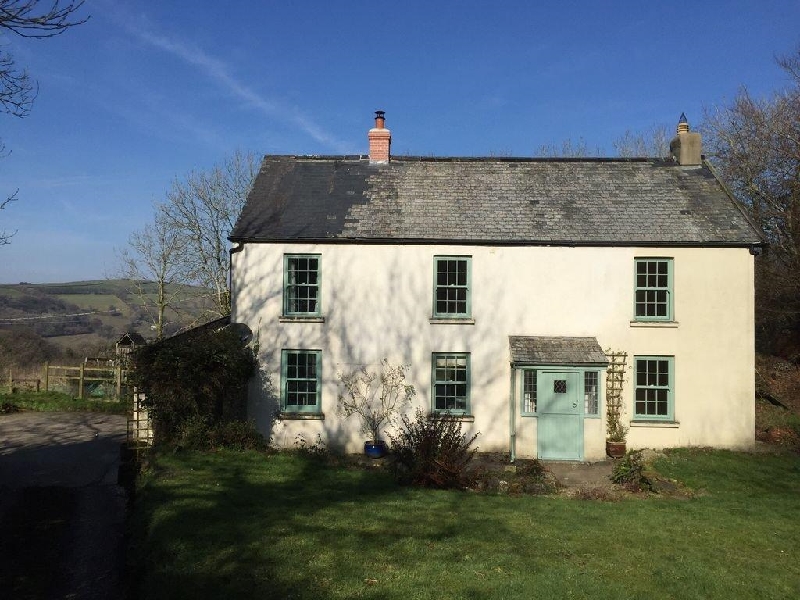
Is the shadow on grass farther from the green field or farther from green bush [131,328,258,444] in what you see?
the green field

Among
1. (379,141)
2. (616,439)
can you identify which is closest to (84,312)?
(379,141)

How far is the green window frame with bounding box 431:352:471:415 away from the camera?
18.2 metres

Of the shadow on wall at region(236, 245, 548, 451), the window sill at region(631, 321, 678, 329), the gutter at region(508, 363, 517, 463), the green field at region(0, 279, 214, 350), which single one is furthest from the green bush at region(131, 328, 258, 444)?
the green field at region(0, 279, 214, 350)

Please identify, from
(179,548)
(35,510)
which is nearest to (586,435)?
(179,548)

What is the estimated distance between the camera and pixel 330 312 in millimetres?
18516

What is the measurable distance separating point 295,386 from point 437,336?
4.44 meters

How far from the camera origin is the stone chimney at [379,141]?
21500mm

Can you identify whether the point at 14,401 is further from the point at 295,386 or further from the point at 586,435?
the point at 586,435

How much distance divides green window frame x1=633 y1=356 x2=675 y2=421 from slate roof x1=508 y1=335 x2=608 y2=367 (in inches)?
66.8

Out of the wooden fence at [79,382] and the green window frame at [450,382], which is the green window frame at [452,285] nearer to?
the green window frame at [450,382]

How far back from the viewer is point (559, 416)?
674 inches

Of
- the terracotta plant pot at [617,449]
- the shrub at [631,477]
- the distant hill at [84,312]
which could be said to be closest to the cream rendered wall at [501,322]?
the terracotta plant pot at [617,449]

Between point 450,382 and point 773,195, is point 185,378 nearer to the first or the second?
point 450,382

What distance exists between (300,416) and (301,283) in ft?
12.8
